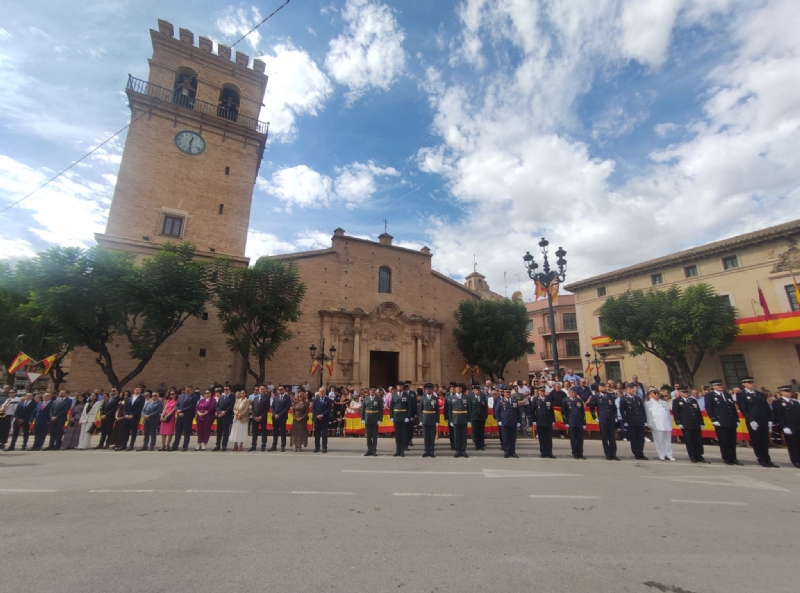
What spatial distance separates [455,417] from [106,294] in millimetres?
17367

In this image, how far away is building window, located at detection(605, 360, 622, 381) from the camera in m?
31.2

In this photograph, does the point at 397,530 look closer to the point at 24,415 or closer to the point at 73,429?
the point at 73,429

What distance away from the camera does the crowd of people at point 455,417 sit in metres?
10.4

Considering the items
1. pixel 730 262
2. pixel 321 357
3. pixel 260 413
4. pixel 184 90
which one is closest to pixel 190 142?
pixel 184 90

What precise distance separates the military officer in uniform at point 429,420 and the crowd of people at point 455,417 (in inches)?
1.1

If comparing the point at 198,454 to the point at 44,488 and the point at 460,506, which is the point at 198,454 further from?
the point at 460,506

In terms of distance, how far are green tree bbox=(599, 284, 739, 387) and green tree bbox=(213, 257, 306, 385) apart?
20.4m

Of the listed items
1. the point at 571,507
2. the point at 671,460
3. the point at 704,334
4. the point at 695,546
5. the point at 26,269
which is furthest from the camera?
the point at 704,334

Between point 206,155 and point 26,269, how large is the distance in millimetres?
13166

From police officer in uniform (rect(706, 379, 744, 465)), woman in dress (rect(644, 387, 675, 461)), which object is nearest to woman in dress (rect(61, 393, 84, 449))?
woman in dress (rect(644, 387, 675, 461))

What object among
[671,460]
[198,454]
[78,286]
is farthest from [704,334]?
[78,286]

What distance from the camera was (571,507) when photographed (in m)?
5.87

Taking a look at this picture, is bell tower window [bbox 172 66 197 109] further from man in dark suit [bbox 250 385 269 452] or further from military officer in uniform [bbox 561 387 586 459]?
military officer in uniform [bbox 561 387 586 459]

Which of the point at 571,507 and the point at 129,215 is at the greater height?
the point at 129,215
